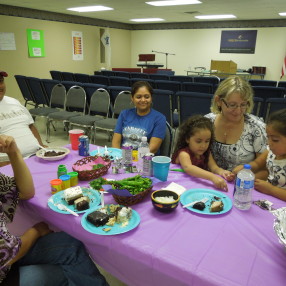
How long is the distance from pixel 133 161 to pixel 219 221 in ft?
2.71

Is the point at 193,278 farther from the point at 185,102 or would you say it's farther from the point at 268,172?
the point at 185,102

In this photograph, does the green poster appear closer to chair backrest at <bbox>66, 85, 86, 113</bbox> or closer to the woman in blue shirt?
chair backrest at <bbox>66, 85, 86, 113</bbox>

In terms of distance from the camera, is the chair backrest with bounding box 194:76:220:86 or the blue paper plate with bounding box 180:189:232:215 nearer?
the blue paper plate with bounding box 180:189:232:215

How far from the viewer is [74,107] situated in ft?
16.1

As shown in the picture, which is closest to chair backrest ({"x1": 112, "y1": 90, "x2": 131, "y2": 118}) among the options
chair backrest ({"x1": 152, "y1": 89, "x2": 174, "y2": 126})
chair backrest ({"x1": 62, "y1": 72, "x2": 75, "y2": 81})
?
chair backrest ({"x1": 152, "y1": 89, "x2": 174, "y2": 126})

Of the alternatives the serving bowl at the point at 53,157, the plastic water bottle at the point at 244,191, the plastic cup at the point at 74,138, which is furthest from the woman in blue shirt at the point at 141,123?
the plastic water bottle at the point at 244,191

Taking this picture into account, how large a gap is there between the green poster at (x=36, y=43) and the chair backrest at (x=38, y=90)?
3.94m

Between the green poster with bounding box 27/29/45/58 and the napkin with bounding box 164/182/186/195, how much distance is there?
879 cm

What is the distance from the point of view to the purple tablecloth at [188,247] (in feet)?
2.94

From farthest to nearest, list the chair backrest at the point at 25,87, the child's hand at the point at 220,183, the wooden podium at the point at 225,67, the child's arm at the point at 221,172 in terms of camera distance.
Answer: the wooden podium at the point at 225,67
the chair backrest at the point at 25,87
the child's arm at the point at 221,172
the child's hand at the point at 220,183

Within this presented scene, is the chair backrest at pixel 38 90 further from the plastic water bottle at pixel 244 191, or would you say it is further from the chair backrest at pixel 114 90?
the plastic water bottle at pixel 244 191

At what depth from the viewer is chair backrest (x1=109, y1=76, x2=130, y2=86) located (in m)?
5.79

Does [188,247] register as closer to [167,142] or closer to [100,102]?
[167,142]

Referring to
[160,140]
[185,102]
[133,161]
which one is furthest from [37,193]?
[185,102]
